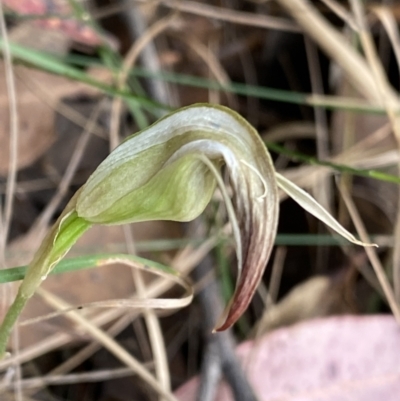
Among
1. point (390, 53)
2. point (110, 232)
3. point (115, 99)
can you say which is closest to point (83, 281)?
point (110, 232)

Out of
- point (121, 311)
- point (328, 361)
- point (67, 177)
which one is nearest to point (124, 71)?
point (67, 177)

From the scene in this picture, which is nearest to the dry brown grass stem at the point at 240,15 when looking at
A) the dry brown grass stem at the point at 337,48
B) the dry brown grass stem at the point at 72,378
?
the dry brown grass stem at the point at 337,48

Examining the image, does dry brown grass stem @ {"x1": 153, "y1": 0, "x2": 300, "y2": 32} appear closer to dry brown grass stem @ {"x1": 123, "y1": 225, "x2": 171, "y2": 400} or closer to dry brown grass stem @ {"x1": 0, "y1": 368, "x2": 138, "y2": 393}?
dry brown grass stem @ {"x1": 123, "y1": 225, "x2": 171, "y2": 400}

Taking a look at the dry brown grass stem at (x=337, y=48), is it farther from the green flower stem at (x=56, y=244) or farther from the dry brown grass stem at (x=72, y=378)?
the green flower stem at (x=56, y=244)

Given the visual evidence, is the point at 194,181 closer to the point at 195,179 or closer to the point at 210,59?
the point at 195,179

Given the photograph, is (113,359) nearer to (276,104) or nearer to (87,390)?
(87,390)

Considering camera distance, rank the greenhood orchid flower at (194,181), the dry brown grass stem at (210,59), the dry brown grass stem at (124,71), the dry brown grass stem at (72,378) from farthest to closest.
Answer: the dry brown grass stem at (210,59) < the dry brown grass stem at (124,71) < the dry brown grass stem at (72,378) < the greenhood orchid flower at (194,181)
